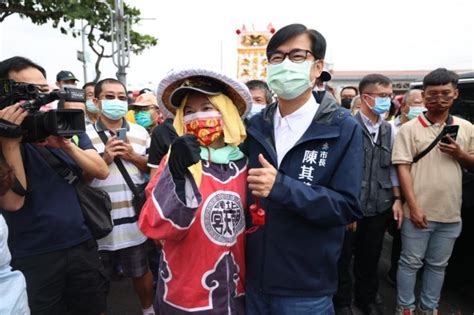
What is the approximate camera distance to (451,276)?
3436 millimetres

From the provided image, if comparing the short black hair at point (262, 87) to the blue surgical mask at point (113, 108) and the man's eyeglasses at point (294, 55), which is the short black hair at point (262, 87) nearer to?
the blue surgical mask at point (113, 108)

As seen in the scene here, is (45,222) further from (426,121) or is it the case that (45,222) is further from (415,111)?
(415,111)

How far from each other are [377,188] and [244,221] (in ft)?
5.64

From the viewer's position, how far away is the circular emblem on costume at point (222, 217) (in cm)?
155

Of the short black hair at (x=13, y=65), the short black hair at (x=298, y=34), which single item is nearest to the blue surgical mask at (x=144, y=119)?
the short black hair at (x=13, y=65)

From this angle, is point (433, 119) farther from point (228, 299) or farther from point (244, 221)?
point (228, 299)

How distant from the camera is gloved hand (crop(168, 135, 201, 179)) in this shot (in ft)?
4.37

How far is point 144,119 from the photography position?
14.6 feet

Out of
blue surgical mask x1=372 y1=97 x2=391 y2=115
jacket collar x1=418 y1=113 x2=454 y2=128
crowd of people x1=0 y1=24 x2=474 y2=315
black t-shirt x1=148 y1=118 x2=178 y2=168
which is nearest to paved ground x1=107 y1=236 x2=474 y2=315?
crowd of people x1=0 y1=24 x2=474 y2=315

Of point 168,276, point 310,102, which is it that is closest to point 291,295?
point 168,276

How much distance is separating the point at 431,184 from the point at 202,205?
207 centimetres

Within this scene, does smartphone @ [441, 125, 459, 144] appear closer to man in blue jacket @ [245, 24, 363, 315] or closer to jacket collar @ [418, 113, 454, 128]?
jacket collar @ [418, 113, 454, 128]

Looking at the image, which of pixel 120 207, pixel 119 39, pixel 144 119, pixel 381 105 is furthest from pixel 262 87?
pixel 119 39

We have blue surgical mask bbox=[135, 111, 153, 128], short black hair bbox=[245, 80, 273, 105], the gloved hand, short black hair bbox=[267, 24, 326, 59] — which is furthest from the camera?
blue surgical mask bbox=[135, 111, 153, 128]
